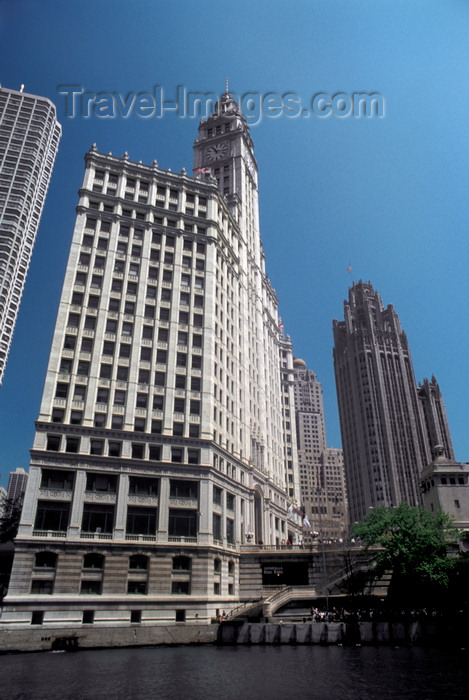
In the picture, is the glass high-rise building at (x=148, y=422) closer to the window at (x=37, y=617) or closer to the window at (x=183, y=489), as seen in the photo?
the window at (x=183, y=489)

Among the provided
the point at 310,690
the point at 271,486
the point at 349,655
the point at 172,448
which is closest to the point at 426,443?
the point at 271,486

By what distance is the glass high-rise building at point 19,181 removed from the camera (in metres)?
141

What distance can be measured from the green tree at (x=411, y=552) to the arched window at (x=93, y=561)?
28689 mm

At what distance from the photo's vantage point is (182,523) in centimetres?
5816

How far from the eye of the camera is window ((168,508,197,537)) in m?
57.4

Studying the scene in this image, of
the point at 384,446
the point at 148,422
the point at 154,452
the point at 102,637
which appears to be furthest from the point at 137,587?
the point at 384,446

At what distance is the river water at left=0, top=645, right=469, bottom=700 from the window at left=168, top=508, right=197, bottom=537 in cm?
1597

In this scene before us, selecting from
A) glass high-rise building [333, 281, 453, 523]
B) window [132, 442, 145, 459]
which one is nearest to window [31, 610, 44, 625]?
window [132, 442, 145, 459]

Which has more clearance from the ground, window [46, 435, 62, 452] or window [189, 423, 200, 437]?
window [189, 423, 200, 437]

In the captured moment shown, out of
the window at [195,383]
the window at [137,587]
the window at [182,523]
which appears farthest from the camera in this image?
the window at [195,383]

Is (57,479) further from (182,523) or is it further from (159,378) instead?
(159,378)

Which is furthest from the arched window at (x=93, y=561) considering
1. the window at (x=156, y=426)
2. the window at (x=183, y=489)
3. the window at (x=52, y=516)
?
the window at (x=156, y=426)

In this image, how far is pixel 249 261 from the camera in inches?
3861

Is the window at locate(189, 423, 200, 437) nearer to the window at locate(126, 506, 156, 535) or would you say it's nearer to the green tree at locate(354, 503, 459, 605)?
the window at locate(126, 506, 156, 535)
